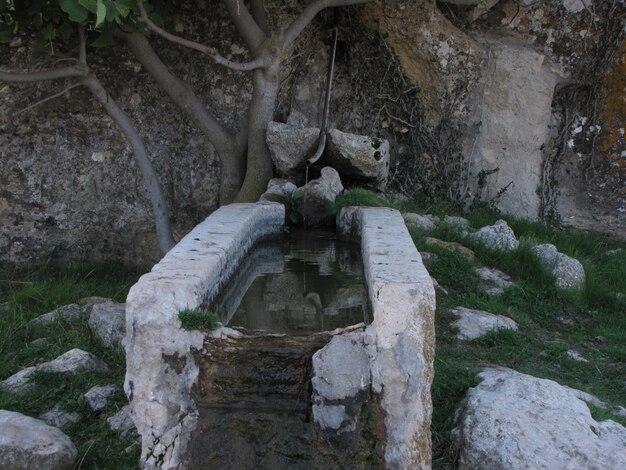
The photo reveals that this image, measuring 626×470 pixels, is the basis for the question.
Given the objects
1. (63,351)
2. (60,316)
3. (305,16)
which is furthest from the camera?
(305,16)

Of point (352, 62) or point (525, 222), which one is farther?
point (352, 62)

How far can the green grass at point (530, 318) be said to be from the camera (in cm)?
372

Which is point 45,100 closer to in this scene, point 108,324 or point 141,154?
point 141,154

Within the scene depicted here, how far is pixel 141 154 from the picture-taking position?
612cm

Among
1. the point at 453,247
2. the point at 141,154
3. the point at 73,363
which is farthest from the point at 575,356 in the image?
the point at 141,154

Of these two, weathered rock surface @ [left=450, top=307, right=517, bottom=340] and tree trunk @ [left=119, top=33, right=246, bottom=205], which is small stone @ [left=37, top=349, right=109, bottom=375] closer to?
weathered rock surface @ [left=450, top=307, right=517, bottom=340]

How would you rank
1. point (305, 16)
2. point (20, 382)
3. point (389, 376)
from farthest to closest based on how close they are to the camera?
point (305, 16)
point (20, 382)
point (389, 376)

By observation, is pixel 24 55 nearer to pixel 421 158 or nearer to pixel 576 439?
pixel 421 158

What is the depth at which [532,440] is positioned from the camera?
2.94 m

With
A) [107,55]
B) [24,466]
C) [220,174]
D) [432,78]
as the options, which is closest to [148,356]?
[24,466]

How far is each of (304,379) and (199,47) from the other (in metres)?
3.61

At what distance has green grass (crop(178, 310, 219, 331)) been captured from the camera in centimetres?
277

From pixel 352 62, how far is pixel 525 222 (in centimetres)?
234

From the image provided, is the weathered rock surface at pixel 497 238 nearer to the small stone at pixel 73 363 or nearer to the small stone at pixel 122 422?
the small stone at pixel 73 363
